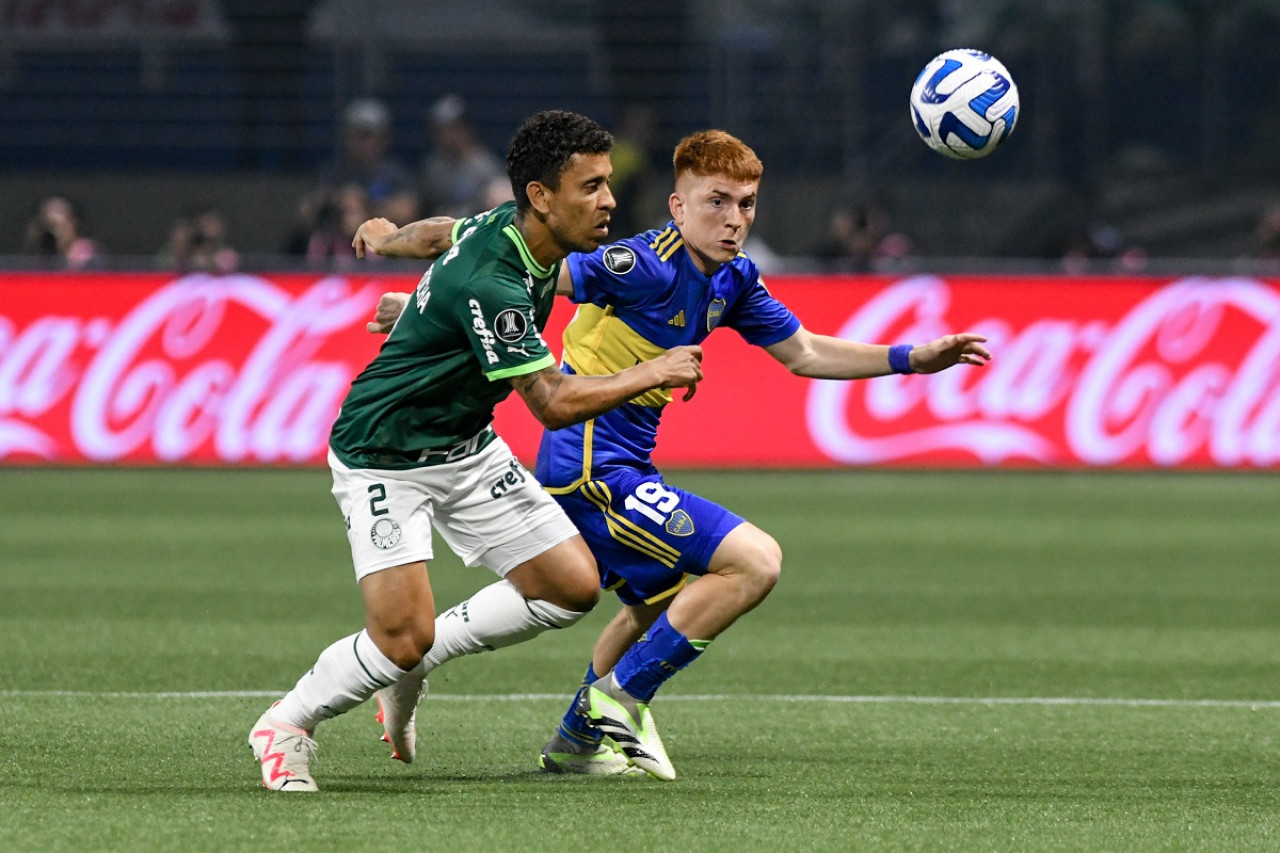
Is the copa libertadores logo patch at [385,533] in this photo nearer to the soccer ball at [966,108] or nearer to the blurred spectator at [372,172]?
the soccer ball at [966,108]

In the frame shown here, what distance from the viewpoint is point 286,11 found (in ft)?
78.7

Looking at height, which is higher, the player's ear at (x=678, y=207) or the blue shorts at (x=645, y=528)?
the player's ear at (x=678, y=207)

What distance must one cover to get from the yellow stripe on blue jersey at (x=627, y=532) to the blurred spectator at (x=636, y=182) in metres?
13.5

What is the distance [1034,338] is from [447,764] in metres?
12.1

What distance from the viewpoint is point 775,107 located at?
24.3 m

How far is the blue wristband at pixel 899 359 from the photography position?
7176mm

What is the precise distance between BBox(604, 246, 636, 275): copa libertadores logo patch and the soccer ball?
1.43 m

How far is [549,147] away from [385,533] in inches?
50.3

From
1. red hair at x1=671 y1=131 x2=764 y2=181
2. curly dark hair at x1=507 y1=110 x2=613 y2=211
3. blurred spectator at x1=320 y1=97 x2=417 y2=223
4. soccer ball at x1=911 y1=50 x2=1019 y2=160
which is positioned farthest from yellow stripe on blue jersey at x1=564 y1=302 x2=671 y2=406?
blurred spectator at x1=320 y1=97 x2=417 y2=223

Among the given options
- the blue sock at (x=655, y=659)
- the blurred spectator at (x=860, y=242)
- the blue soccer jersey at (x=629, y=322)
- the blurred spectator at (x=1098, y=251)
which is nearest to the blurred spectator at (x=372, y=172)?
the blurred spectator at (x=860, y=242)

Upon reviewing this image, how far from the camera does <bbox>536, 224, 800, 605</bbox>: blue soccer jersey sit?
6.89 metres

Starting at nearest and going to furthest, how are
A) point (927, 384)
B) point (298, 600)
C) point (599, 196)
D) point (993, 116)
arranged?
point (599, 196)
point (993, 116)
point (298, 600)
point (927, 384)

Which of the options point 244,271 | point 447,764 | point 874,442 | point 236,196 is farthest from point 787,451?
point 447,764

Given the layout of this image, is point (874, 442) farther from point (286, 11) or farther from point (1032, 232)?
point (286, 11)
